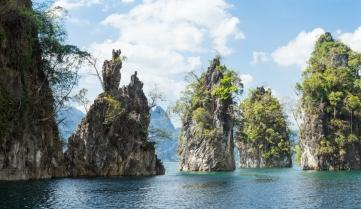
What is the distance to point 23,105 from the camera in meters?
68.0

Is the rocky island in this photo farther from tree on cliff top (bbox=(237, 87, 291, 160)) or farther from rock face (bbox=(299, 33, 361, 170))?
tree on cliff top (bbox=(237, 87, 291, 160))

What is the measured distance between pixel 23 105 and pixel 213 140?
6587 centimetres

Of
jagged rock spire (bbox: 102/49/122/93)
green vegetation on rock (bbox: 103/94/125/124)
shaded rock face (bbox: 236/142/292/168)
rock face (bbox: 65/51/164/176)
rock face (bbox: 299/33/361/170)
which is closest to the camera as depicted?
rock face (bbox: 65/51/164/176)

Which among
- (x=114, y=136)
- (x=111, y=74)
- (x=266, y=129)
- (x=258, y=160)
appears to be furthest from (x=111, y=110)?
(x=258, y=160)

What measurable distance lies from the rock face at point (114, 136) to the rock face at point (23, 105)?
7.86 m

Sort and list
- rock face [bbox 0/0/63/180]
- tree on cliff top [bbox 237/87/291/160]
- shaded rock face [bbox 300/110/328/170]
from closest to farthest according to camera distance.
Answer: rock face [bbox 0/0/63/180] → shaded rock face [bbox 300/110/328/170] → tree on cliff top [bbox 237/87/291/160]

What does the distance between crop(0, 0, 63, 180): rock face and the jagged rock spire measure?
17.0 metres

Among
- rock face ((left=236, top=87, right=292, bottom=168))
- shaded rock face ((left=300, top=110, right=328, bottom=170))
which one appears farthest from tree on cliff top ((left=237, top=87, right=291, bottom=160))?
shaded rock face ((left=300, top=110, right=328, bottom=170))

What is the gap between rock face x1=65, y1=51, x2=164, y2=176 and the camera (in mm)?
88562

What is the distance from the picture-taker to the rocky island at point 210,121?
413ft

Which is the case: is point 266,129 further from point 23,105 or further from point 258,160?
point 23,105

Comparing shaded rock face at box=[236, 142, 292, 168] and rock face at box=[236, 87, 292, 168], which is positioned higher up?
rock face at box=[236, 87, 292, 168]

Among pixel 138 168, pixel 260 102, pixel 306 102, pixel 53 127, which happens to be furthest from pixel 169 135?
pixel 260 102

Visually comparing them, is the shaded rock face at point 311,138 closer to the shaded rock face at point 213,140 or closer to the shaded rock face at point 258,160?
the shaded rock face at point 213,140
